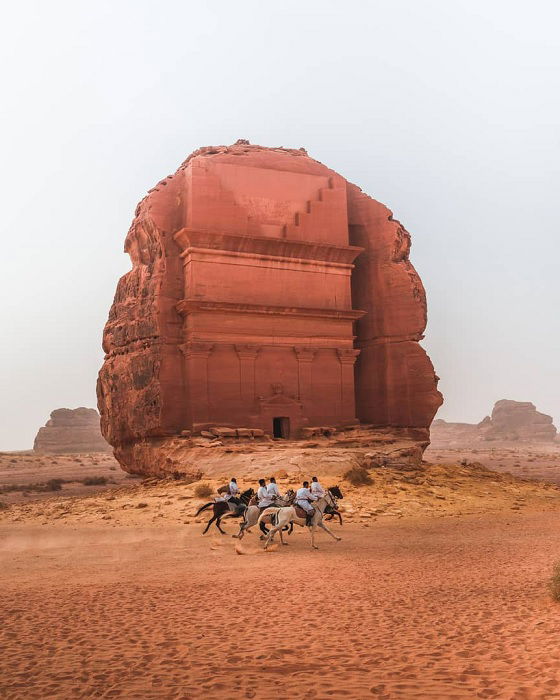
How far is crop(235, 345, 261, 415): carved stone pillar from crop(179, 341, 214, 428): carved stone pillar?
1458 mm

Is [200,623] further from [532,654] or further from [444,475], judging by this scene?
[444,475]

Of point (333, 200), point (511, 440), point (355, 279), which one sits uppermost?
point (333, 200)

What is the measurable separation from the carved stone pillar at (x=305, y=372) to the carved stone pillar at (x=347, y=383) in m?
1.49

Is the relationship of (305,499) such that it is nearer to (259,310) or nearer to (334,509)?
(334,509)

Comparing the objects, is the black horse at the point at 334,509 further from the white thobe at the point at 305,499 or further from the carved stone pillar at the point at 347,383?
the carved stone pillar at the point at 347,383

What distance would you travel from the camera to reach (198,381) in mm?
26656

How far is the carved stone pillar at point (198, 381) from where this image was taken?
87.0ft

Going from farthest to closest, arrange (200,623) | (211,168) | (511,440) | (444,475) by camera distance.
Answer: (511,440)
(211,168)
(444,475)
(200,623)

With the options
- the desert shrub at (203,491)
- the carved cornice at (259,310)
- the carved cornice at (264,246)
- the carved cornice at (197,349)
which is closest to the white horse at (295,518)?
the desert shrub at (203,491)

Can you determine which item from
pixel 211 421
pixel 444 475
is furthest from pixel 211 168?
pixel 444 475

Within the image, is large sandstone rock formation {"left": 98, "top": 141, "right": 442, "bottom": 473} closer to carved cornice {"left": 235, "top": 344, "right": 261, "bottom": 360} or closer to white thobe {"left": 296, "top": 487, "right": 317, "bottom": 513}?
carved cornice {"left": 235, "top": 344, "right": 261, "bottom": 360}

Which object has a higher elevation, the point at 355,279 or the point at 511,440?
the point at 355,279

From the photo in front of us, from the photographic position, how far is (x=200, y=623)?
8234mm

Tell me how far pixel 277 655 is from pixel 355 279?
26558 millimetres
